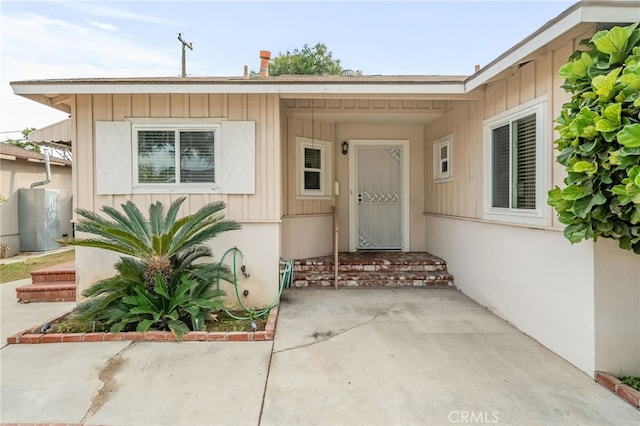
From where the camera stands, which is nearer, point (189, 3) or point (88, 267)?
point (88, 267)

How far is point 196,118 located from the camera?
5.24m

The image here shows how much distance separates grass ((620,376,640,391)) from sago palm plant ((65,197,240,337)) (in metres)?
4.35

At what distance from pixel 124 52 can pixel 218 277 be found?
1186 centimetres

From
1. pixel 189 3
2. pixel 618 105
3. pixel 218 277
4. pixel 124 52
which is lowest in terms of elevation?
pixel 218 277

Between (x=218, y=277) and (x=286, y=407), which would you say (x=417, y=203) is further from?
(x=286, y=407)

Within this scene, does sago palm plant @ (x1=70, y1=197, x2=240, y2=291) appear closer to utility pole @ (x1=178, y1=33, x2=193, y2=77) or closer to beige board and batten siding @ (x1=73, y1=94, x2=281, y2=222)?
beige board and batten siding @ (x1=73, y1=94, x2=281, y2=222)

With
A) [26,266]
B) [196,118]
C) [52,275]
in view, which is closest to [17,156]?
[26,266]

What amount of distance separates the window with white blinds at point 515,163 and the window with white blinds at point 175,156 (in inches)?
165

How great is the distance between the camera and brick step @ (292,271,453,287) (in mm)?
6391

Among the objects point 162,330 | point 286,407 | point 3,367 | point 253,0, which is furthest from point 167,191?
point 253,0

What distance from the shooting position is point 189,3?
310 inches

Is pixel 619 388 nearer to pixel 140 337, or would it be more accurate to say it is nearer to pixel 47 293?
pixel 140 337

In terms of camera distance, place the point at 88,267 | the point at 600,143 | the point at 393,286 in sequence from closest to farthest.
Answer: the point at 600,143 < the point at 88,267 < the point at 393,286

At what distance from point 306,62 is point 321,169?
773 inches
